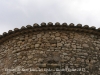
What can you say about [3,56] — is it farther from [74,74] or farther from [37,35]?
[74,74]

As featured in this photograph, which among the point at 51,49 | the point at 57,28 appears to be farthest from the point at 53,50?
the point at 57,28

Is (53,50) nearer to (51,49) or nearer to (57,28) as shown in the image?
(51,49)

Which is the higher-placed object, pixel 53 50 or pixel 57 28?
pixel 57 28

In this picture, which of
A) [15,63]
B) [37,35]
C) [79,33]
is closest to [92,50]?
[79,33]

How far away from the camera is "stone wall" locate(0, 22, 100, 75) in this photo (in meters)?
6.67

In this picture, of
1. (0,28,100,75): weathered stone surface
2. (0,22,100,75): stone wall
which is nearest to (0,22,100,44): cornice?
(0,22,100,75): stone wall

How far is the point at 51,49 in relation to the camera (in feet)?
22.6

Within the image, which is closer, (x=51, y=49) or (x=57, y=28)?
(x=51, y=49)

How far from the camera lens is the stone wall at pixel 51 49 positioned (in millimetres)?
6672

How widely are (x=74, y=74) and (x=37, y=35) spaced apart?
6.08ft

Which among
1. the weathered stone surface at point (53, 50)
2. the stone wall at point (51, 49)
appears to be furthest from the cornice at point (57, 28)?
the weathered stone surface at point (53, 50)

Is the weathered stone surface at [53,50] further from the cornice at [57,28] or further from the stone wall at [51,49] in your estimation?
the cornice at [57,28]

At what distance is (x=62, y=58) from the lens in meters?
6.70

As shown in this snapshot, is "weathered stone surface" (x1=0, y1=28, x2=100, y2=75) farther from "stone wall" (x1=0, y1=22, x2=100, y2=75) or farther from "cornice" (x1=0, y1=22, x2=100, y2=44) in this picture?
"cornice" (x1=0, y1=22, x2=100, y2=44)
